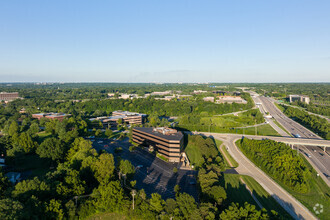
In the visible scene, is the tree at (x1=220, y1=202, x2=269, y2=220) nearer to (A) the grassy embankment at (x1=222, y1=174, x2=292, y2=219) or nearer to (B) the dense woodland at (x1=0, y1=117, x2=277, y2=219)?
(B) the dense woodland at (x1=0, y1=117, x2=277, y2=219)

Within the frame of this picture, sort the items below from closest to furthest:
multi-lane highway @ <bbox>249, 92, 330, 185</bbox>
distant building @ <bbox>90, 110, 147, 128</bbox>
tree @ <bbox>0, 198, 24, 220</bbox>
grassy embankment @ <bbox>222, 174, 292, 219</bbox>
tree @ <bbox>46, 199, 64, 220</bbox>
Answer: tree @ <bbox>0, 198, 24, 220</bbox> < tree @ <bbox>46, 199, 64, 220</bbox> < grassy embankment @ <bbox>222, 174, 292, 219</bbox> < multi-lane highway @ <bbox>249, 92, 330, 185</bbox> < distant building @ <bbox>90, 110, 147, 128</bbox>

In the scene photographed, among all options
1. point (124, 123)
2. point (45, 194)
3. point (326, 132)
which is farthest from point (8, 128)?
point (326, 132)

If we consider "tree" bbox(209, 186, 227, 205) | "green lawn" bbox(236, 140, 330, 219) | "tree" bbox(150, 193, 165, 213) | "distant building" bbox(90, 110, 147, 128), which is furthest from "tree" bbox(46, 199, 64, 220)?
"distant building" bbox(90, 110, 147, 128)

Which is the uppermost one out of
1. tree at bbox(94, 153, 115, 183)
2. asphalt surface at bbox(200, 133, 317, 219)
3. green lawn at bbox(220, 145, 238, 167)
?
tree at bbox(94, 153, 115, 183)

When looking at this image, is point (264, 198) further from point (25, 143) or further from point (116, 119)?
point (116, 119)

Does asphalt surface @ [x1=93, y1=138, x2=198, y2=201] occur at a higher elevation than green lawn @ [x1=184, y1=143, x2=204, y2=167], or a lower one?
lower

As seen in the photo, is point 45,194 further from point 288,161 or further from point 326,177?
point 326,177
